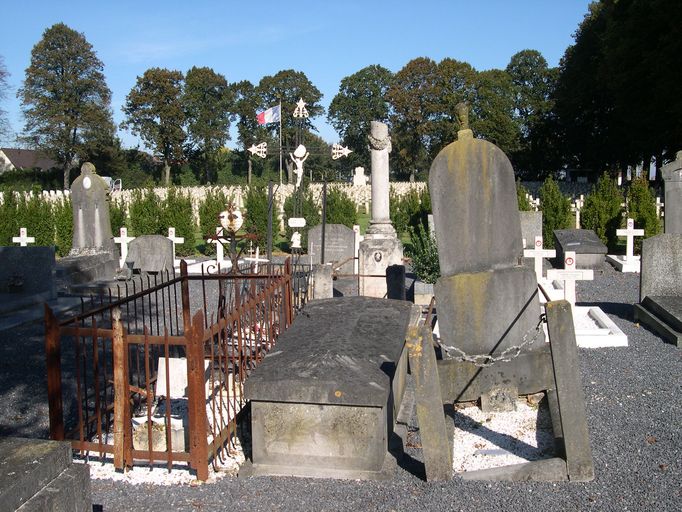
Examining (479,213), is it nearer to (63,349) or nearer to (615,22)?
(63,349)

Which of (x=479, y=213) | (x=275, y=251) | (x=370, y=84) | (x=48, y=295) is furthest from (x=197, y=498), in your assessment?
(x=370, y=84)

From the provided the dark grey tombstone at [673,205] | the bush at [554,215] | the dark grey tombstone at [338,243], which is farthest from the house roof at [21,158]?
the dark grey tombstone at [673,205]

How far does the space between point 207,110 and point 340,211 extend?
46.6m

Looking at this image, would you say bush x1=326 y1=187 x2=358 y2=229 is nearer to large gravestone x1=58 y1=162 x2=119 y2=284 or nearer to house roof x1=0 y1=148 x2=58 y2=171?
large gravestone x1=58 y1=162 x2=119 y2=284

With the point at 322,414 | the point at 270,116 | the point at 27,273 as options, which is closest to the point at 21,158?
the point at 270,116

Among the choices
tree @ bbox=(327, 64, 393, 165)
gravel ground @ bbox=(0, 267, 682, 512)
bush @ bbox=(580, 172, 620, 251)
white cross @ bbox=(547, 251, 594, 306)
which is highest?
tree @ bbox=(327, 64, 393, 165)

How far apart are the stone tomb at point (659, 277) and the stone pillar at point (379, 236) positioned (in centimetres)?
434

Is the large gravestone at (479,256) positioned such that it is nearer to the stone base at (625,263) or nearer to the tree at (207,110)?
the stone base at (625,263)

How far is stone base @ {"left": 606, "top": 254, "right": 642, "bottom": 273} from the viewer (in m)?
15.5

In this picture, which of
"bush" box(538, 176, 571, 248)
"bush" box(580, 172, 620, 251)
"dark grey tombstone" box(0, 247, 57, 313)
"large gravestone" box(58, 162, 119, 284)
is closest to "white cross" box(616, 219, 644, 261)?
"bush" box(580, 172, 620, 251)

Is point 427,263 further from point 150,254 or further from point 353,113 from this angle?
point 353,113

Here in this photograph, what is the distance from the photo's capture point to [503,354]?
18.6 ft

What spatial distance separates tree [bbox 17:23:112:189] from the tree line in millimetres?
85

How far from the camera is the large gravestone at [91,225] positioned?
1450 cm
